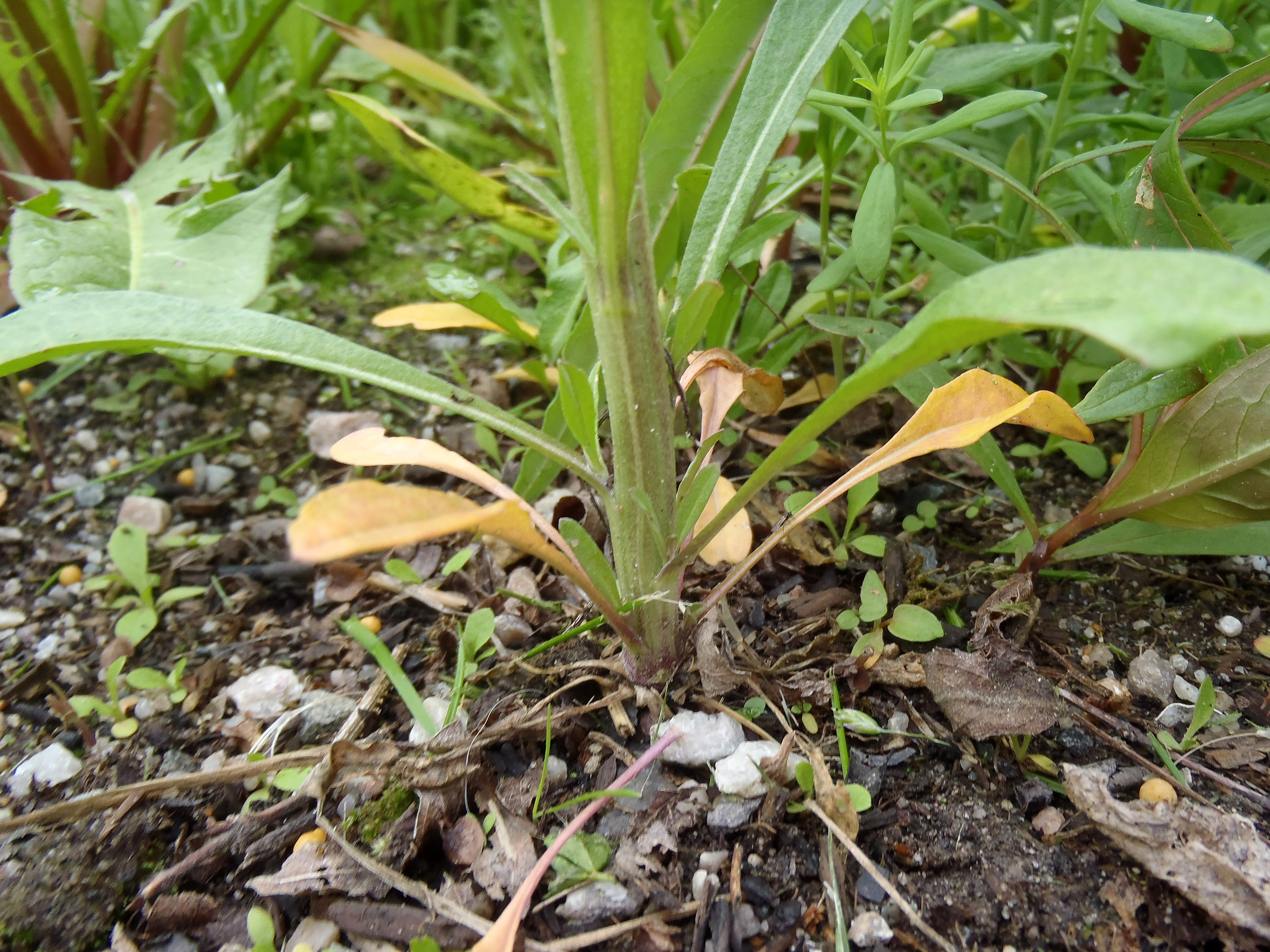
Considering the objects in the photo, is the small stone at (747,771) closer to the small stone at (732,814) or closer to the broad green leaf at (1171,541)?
the small stone at (732,814)

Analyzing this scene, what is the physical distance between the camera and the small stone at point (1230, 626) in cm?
102

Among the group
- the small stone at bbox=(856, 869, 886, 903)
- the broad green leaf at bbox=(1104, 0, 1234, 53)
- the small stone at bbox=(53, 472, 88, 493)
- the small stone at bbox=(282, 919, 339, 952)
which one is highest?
the broad green leaf at bbox=(1104, 0, 1234, 53)

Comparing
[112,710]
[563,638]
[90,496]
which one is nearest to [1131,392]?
[563,638]

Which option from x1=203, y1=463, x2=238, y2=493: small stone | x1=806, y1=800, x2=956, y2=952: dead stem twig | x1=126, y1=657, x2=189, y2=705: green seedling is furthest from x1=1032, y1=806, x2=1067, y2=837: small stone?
x1=203, y1=463, x2=238, y2=493: small stone

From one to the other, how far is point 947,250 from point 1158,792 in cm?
68

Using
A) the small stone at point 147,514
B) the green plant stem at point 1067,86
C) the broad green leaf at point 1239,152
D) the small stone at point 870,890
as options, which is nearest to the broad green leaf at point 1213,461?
the broad green leaf at point 1239,152

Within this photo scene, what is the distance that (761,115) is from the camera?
0.97m

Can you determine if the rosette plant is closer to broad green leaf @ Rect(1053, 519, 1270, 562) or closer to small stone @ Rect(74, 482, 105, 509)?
broad green leaf @ Rect(1053, 519, 1270, 562)

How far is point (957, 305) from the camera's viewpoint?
2.02 feet

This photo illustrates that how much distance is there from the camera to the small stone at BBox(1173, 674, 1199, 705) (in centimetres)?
95

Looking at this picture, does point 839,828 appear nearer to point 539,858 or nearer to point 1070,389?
point 539,858

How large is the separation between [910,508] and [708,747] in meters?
0.50

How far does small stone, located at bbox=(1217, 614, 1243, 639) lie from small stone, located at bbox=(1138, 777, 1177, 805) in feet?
0.89

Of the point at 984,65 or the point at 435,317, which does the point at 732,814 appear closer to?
the point at 435,317
